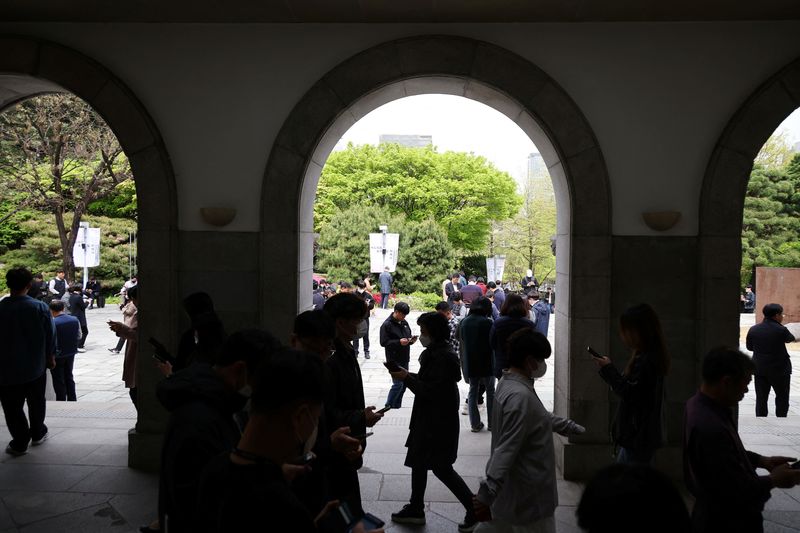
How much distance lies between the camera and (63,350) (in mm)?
9875

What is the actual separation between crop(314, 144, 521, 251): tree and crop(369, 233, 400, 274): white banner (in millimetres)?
11672

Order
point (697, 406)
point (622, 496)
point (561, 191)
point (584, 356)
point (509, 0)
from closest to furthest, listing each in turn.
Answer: point (622, 496) < point (697, 406) < point (509, 0) < point (584, 356) < point (561, 191)

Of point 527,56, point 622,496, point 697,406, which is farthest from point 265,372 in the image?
point 527,56

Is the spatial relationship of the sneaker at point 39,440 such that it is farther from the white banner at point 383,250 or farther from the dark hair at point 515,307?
the white banner at point 383,250

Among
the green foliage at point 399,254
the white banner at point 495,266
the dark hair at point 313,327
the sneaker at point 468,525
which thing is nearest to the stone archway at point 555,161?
the sneaker at point 468,525

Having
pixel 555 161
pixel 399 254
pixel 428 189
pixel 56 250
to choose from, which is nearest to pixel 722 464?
pixel 555 161

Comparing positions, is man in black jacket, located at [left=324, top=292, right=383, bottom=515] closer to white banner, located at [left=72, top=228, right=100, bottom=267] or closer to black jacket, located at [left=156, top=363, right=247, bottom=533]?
black jacket, located at [left=156, top=363, right=247, bottom=533]

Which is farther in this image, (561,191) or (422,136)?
(422,136)

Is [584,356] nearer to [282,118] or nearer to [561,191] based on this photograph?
[561,191]

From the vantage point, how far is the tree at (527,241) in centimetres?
4194

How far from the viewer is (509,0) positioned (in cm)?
604

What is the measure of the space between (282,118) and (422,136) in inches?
3738

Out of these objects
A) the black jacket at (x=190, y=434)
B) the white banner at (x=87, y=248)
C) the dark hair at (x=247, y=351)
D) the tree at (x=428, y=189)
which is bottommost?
the black jacket at (x=190, y=434)

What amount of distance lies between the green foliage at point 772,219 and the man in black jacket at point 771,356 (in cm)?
2417
